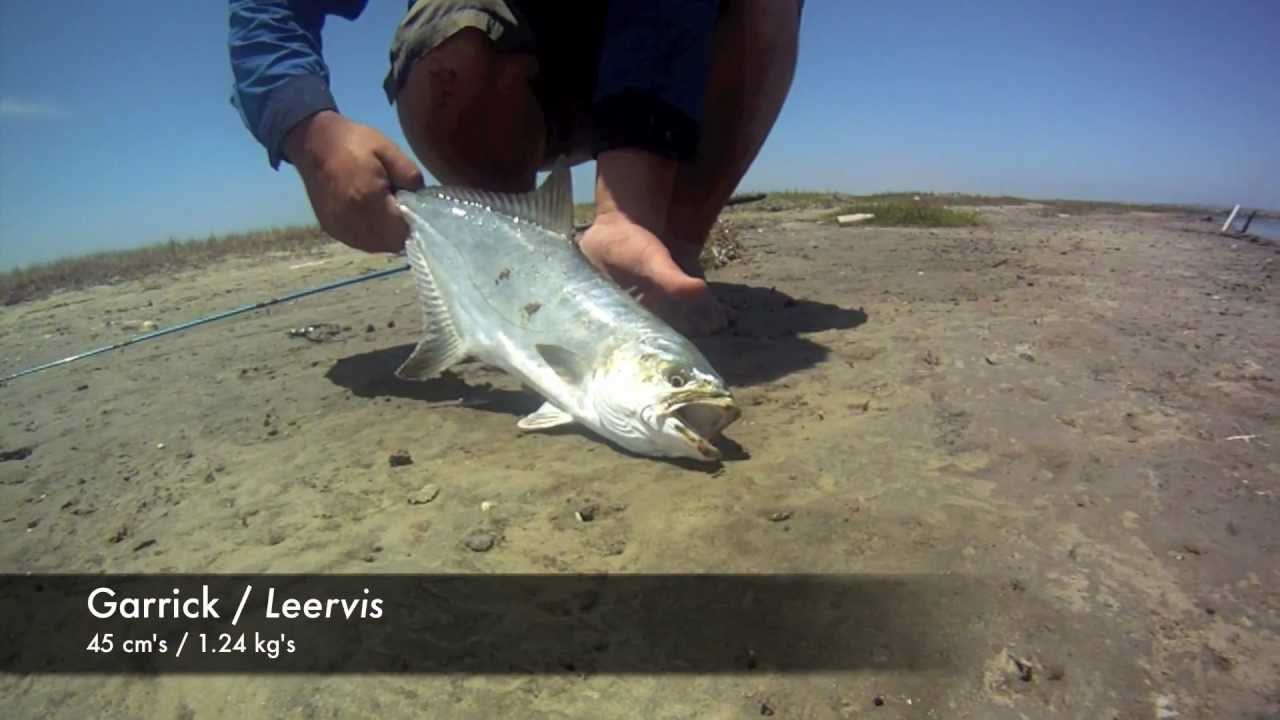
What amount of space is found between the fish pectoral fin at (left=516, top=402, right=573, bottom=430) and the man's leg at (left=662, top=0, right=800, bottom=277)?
→ 3.89 feet

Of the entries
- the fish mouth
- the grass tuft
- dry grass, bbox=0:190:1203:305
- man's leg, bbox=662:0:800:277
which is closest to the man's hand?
man's leg, bbox=662:0:800:277

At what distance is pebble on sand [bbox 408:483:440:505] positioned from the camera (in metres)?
1.59

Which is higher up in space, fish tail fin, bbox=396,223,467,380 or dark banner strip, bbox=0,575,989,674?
fish tail fin, bbox=396,223,467,380

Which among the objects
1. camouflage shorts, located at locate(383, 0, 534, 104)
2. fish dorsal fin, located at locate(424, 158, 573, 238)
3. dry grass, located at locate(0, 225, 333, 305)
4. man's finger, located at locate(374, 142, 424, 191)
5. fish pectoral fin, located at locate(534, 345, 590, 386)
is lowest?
dry grass, located at locate(0, 225, 333, 305)

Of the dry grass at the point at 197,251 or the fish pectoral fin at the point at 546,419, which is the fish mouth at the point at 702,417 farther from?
the dry grass at the point at 197,251

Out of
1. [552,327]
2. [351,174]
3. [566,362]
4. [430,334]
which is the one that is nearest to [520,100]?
[351,174]

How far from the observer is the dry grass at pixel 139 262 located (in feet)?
23.1

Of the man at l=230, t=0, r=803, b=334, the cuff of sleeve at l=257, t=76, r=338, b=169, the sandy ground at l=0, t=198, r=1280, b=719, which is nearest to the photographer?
the sandy ground at l=0, t=198, r=1280, b=719

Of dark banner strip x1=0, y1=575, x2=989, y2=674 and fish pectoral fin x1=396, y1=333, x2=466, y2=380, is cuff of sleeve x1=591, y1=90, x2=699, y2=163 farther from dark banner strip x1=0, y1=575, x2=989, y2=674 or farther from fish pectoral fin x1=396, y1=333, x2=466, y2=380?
dark banner strip x1=0, y1=575, x2=989, y2=674

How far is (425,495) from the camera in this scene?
161 centimetres

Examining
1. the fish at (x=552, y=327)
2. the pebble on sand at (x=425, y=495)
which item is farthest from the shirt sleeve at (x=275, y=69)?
the pebble on sand at (x=425, y=495)

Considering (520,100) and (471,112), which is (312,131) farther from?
(520,100)

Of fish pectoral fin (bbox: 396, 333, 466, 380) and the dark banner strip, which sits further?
fish pectoral fin (bbox: 396, 333, 466, 380)

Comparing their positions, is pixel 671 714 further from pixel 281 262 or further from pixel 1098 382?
pixel 281 262
